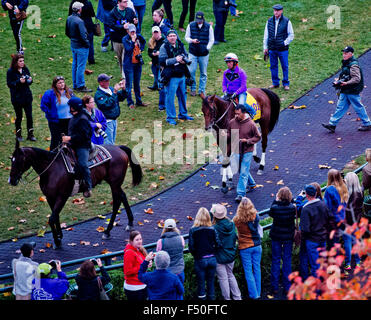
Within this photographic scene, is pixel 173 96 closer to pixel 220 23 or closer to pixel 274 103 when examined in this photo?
pixel 274 103

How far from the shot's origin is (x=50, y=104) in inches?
592

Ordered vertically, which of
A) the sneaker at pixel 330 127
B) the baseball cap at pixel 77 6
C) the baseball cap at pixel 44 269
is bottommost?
the baseball cap at pixel 44 269

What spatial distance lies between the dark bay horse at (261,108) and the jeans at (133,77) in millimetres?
3919

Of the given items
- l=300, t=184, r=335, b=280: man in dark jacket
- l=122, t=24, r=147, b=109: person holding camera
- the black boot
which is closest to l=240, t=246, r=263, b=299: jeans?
l=300, t=184, r=335, b=280: man in dark jacket

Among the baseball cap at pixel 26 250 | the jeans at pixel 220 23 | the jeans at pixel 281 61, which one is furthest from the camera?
the jeans at pixel 220 23

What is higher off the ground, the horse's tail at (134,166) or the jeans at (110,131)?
the jeans at (110,131)

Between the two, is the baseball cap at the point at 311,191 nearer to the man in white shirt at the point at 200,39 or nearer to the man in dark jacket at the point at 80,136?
the man in dark jacket at the point at 80,136

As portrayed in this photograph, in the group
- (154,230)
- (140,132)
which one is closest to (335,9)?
(140,132)

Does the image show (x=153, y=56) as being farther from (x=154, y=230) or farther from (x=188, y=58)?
(x=154, y=230)

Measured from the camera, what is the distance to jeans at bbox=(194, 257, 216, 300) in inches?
434

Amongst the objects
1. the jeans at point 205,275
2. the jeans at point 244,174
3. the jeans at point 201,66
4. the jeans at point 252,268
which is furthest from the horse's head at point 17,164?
the jeans at point 201,66

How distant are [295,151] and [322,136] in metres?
1.16

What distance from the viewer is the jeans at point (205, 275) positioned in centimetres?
1102

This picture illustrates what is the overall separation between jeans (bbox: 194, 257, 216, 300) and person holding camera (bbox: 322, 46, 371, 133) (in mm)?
7983
